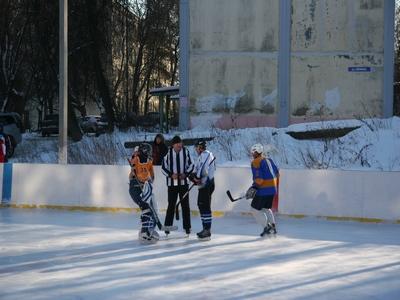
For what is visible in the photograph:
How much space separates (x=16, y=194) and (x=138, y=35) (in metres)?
31.3

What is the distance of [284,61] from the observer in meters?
24.9

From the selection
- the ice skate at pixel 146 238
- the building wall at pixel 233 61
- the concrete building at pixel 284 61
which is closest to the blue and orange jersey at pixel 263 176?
the ice skate at pixel 146 238

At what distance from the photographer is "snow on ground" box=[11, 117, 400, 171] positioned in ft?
61.4

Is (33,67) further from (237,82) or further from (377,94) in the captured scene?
(377,94)

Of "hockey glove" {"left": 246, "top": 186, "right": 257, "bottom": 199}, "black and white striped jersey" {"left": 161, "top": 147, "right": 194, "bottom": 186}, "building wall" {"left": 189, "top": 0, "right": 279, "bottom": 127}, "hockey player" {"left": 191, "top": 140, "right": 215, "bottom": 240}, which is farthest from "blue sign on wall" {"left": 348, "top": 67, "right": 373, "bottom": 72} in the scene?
"black and white striped jersey" {"left": 161, "top": 147, "right": 194, "bottom": 186}

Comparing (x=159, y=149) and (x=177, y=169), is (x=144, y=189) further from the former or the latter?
(x=159, y=149)

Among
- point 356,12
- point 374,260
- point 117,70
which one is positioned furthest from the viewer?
point 117,70

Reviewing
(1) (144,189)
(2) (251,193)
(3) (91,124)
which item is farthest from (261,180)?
(3) (91,124)

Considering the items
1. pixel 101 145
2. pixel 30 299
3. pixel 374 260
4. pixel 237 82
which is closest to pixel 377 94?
pixel 237 82

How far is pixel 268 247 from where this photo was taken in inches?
381

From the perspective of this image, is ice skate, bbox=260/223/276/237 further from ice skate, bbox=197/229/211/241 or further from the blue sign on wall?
the blue sign on wall

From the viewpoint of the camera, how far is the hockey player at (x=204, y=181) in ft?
33.3

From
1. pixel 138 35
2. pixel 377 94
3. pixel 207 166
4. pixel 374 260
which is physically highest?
pixel 138 35

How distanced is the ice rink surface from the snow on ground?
6.47 metres
